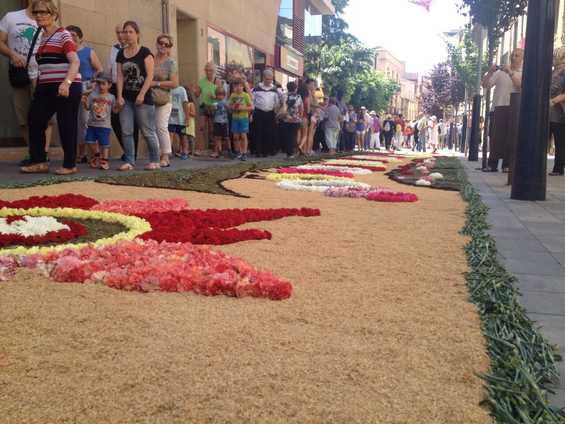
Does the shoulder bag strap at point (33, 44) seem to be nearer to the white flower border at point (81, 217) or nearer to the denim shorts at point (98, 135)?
the denim shorts at point (98, 135)

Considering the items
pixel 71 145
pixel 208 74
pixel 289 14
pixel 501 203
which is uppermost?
pixel 289 14

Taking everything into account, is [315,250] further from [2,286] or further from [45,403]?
[45,403]

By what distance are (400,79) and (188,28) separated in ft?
311

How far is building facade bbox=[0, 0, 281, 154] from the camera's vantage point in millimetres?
10547

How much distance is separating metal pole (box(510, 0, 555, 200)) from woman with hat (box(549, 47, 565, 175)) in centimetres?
297

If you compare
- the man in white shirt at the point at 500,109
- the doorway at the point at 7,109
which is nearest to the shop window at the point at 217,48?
the doorway at the point at 7,109

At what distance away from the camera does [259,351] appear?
1851mm

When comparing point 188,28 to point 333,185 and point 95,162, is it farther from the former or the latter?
point 333,185

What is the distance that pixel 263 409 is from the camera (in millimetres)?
1499

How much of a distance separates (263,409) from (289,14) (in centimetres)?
3230

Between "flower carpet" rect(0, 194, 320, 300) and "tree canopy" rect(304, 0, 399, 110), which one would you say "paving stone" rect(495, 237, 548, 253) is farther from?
"tree canopy" rect(304, 0, 399, 110)

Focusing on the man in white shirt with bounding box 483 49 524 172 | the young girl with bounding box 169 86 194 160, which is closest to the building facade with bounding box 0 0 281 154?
the young girl with bounding box 169 86 194 160

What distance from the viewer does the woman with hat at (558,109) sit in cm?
918

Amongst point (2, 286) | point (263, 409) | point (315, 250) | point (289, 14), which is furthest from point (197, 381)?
point (289, 14)
